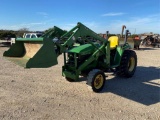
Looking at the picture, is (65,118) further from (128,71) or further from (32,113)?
(128,71)

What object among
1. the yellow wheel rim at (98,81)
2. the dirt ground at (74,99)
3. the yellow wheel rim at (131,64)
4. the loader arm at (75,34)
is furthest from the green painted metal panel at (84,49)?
the yellow wheel rim at (131,64)

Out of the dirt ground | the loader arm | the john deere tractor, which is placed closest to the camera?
the dirt ground

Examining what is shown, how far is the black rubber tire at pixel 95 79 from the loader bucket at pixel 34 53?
5.39 feet

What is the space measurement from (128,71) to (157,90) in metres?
1.64

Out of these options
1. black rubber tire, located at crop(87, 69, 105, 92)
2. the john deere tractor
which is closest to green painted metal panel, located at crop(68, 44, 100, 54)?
the john deere tractor

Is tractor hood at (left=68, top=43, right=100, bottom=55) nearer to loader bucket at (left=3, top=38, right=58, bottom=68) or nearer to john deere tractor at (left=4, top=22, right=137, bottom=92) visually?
john deere tractor at (left=4, top=22, right=137, bottom=92)

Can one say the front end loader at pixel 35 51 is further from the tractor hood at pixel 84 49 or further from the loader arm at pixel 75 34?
the tractor hood at pixel 84 49

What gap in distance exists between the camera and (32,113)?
4.80 m

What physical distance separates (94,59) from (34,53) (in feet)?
6.57

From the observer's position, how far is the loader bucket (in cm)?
484

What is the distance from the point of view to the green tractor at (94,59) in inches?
256

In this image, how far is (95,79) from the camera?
21.2ft

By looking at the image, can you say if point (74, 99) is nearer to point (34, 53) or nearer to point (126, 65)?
point (34, 53)

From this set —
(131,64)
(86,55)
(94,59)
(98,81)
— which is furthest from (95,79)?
(131,64)
